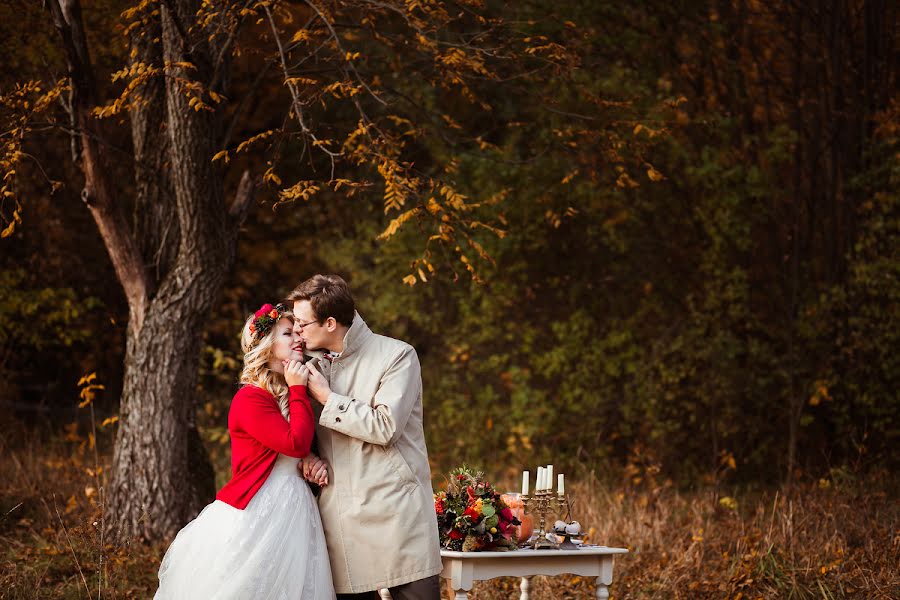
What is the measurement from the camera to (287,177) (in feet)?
49.1

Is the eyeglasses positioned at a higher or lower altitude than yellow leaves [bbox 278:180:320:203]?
lower

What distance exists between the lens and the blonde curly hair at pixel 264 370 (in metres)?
4.52

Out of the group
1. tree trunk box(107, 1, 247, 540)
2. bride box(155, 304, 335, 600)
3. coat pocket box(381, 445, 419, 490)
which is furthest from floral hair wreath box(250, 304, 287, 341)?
tree trunk box(107, 1, 247, 540)

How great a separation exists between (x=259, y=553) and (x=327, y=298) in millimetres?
1099

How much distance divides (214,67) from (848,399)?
834cm

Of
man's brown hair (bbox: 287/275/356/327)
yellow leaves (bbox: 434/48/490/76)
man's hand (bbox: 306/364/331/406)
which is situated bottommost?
man's hand (bbox: 306/364/331/406)

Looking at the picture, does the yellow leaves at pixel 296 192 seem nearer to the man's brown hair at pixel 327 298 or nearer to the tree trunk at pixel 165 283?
the tree trunk at pixel 165 283

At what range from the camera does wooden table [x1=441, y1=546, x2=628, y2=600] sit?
4.99 meters

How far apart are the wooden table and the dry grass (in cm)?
185

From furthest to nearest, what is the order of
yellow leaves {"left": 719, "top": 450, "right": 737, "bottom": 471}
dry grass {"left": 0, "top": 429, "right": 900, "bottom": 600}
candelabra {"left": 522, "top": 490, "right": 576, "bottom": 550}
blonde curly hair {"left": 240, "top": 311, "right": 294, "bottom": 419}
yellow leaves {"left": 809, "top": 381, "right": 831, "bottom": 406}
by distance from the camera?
yellow leaves {"left": 719, "top": 450, "right": 737, "bottom": 471} → yellow leaves {"left": 809, "top": 381, "right": 831, "bottom": 406} → dry grass {"left": 0, "top": 429, "right": 900, "bottom": 600} → candelabra {"left": 522, "top": 490, "right": 576, "bottom": 550} → blonde curly hair {"left": 240, "top": 311, "right": 294, "bottom": 419}

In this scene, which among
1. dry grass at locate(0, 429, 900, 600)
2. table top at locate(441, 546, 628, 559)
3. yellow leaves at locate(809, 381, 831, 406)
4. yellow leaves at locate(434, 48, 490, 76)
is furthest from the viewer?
yellow leaves at locate(809, 381, 831, 406)

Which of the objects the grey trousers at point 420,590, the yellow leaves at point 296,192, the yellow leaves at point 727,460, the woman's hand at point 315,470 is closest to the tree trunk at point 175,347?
the yellow leaves at point 296,192

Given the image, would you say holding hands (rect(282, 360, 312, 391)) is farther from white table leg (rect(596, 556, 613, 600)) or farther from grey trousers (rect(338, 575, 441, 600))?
white table leg (rect(596, 556, 613, 600))

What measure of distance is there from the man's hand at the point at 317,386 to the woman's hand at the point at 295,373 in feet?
0.07
